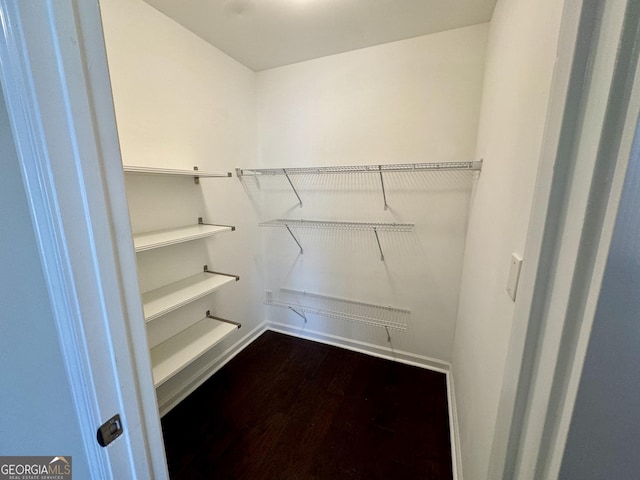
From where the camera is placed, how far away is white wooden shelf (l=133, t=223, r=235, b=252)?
1.35 meters

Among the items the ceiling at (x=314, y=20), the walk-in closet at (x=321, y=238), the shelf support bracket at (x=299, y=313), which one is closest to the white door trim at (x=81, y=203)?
the walk-in closet at (x=321, y=238)

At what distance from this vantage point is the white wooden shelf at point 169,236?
135 centimetres

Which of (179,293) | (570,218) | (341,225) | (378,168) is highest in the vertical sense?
(378,168)

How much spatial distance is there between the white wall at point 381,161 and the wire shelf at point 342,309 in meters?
0.07

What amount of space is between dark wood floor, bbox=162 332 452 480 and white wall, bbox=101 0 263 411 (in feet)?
1.11

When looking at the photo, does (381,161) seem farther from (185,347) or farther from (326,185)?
(185,347)

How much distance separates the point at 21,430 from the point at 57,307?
1.23 ft

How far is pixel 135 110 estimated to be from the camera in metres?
1.48

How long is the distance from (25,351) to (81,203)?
375 mm

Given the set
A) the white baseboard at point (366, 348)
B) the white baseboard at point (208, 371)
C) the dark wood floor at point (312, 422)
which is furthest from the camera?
the white baseboard at point (366, 348)

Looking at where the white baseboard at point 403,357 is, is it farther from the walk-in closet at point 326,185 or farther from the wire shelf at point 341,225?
the wire shelf at point 341,225

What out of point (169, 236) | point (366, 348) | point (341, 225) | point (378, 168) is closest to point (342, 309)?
point (366, 348)

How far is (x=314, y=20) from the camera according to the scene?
5.32 ft

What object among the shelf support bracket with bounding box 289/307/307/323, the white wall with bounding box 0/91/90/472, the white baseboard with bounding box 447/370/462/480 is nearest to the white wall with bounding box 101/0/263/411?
the shelf support bracket with bounding box 289/307/307/323
